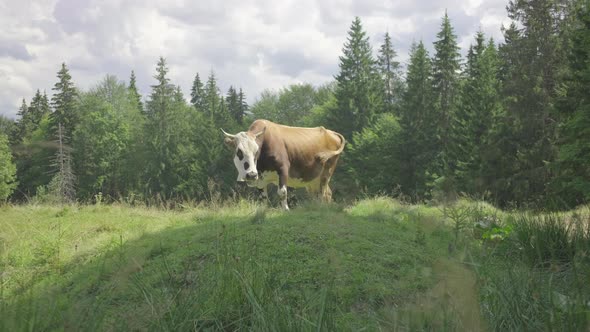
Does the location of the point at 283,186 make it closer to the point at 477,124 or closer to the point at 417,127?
the point at 477,124

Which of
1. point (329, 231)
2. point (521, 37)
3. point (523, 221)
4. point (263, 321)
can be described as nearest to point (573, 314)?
point (263, 321)

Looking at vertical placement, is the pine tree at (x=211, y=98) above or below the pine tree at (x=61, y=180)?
above

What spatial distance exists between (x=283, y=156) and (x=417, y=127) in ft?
88.0

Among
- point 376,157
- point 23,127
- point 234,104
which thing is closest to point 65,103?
point 23,127

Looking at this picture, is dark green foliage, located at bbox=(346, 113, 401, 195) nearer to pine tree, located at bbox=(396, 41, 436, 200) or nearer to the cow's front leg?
pine tree, located at bbox=(396, 41, 436, 200)

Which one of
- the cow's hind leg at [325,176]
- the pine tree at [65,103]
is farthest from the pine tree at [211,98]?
the cow's hind leg at [325,176]

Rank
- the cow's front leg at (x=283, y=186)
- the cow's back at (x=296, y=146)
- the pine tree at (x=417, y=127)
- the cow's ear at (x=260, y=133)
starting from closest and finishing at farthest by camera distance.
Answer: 1. the cow's ear at (x=260, y=133)
2. the cow's front leg at (x=283, y=186)
3. the cow's back at (x=296, y=146)
4. the pine tree at (x=417, y=127)

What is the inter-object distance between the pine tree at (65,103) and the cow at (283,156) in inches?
1526

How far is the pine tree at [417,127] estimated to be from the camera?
110 feet

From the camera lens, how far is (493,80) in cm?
3048

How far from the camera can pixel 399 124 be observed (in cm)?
3681

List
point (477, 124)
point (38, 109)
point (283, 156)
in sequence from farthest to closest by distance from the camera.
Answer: point (38, 109)
point (477, 124)
point (283, 156)

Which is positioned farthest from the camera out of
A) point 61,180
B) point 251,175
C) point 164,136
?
point 164,136

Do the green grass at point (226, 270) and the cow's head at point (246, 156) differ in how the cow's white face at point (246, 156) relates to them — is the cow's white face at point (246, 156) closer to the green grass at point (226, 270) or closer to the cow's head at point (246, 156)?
the cow's head at point (246, 156)
